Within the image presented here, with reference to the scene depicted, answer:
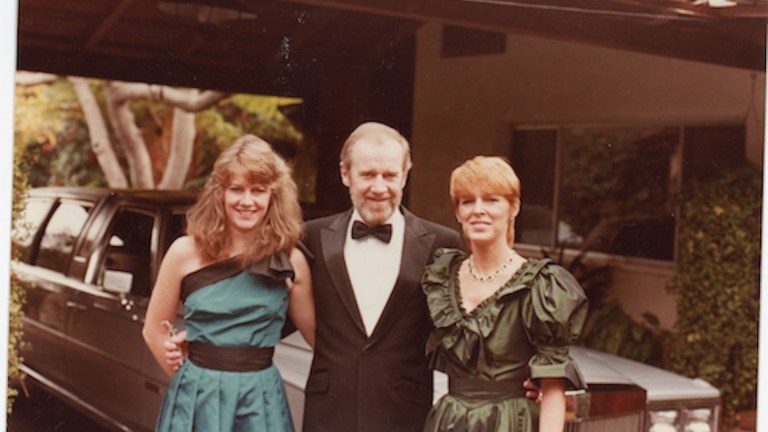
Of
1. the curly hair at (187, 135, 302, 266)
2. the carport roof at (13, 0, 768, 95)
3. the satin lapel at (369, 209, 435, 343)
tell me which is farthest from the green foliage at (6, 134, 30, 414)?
the satin lapel at (369, 209, 435, 343)

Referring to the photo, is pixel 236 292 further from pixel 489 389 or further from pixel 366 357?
pixel 489 389

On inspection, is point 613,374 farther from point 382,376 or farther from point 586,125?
point 586,125

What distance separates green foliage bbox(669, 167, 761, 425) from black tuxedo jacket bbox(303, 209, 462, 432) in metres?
3.48

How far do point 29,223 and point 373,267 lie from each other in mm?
2180

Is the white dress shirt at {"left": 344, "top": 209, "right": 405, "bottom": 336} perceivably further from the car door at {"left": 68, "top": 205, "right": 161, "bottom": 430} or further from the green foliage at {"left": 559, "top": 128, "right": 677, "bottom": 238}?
the green foliage at {"left": 559, "top": 128, "right": 677, "bottom": 238}

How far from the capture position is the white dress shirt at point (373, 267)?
11.0 feet

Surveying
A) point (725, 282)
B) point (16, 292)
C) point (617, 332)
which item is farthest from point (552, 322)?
point (617, 332)

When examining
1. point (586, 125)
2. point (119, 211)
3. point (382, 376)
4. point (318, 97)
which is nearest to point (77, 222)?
point (119, 211)

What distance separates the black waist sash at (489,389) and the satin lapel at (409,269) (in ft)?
Result: 1.39

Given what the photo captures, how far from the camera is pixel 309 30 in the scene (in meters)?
4.87

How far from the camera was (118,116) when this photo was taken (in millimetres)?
11922

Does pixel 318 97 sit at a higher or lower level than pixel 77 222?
higher

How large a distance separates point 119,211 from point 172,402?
189 centimetres

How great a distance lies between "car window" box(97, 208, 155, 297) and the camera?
4.45m
